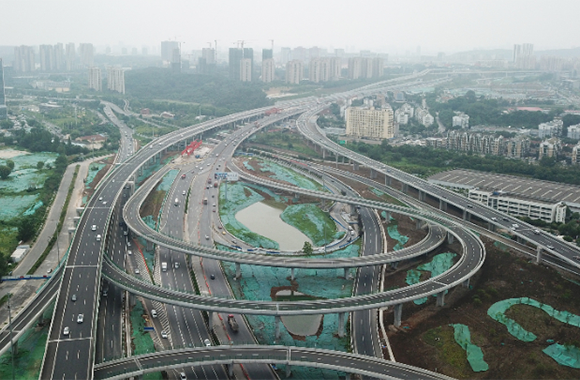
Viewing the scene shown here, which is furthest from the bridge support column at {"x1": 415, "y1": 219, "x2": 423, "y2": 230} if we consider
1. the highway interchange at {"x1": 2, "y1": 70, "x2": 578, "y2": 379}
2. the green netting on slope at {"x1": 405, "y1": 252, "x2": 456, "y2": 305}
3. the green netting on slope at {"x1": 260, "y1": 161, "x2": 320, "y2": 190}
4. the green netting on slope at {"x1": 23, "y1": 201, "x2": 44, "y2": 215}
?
the green netting on slope at {"x1": 23, "y1": 201, "x2": 44, "y2": 215}

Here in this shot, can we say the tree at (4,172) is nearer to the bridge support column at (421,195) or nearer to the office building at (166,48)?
the bridge support column at (421,195)

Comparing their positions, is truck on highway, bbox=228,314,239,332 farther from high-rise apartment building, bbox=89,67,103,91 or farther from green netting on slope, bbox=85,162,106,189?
high-rise apartment building, bbox=89,67,103,91

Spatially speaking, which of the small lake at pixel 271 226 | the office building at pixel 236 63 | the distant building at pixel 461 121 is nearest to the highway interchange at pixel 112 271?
the small lake at pixel 271 226

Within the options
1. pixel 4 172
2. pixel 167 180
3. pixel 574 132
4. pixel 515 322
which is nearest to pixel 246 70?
pixel 574 132

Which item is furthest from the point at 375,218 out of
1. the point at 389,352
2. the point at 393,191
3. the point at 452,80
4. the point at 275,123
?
the point at 452,80

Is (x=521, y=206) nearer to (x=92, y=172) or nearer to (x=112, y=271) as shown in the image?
(x=112, y=271)

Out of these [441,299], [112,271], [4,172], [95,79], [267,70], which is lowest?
[441,299]
